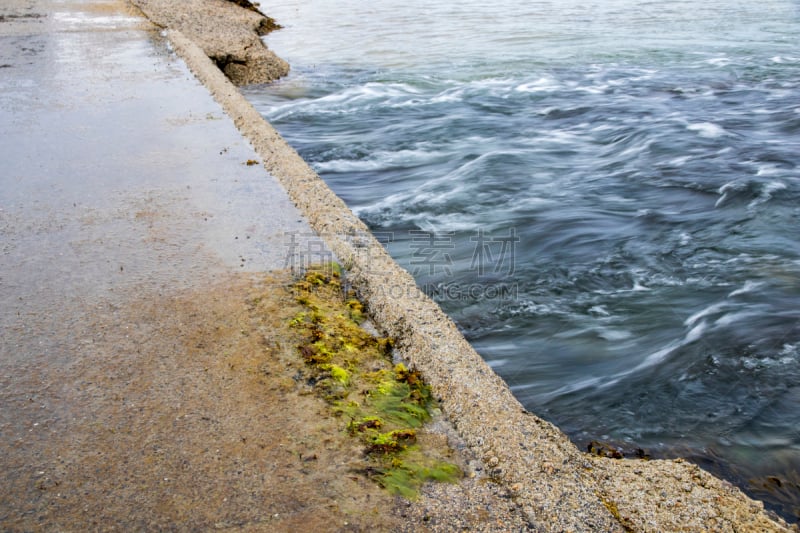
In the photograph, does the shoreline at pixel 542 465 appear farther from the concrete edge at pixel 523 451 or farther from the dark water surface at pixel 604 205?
the dark water surface at pixel 604 205

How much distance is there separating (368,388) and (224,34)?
969 cm

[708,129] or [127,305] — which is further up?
[127,305]

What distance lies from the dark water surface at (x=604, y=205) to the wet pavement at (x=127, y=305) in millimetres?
1382

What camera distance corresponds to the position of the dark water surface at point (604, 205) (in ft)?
11.1

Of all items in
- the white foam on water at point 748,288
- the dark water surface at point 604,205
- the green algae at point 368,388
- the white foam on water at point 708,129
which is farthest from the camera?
the white foam on water at point 708,129

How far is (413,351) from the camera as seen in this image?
2740 mm

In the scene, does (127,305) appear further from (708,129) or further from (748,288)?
(708,129)

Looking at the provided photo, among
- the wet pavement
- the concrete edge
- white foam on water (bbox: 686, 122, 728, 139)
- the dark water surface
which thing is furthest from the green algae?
white foam on water (bbox: 686, 122, 728, 139)

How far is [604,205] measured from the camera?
613cm

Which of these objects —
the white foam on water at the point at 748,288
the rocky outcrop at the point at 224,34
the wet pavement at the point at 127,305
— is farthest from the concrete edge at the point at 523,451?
→ the rocky outcrop at the point at 224,34

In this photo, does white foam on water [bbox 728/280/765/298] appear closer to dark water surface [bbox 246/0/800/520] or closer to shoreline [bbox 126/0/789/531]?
dark water surface [bbox 246/0/800/520]

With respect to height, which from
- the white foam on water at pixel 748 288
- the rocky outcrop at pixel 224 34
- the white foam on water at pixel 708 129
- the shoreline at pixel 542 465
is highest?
the rocky outcrop at pixel 224 34

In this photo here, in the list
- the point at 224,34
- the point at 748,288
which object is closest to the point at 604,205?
the point at 748,288

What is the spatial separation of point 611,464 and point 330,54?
11554 mm
